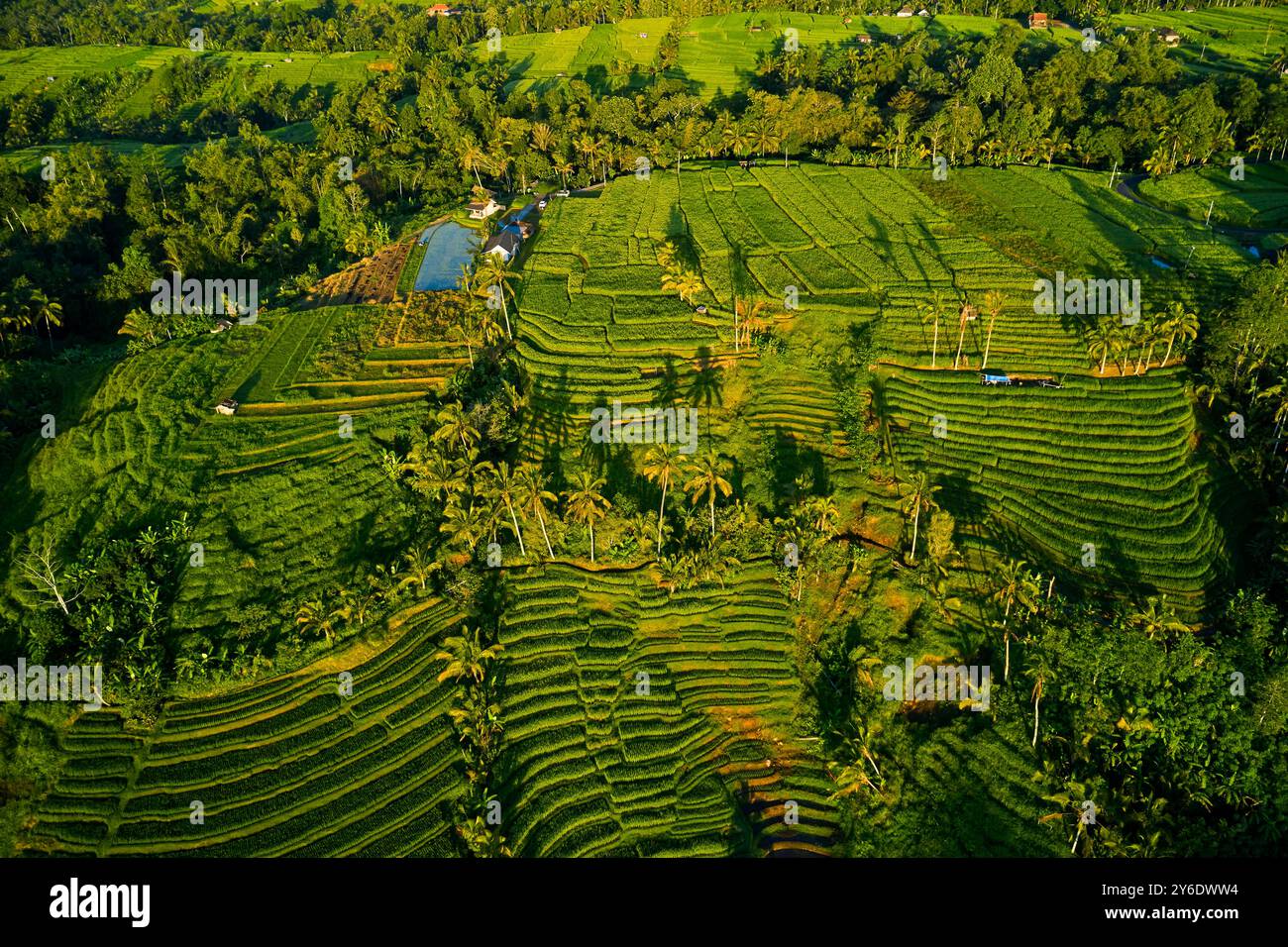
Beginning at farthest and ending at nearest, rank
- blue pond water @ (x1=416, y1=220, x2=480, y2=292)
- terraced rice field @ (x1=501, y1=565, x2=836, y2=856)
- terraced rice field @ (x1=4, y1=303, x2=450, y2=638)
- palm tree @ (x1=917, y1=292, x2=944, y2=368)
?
blue pond water @ (x1=416, y1=220, x2=480, y2=292), palm tree @ (x1=917, y1=292, x2=944, y2=368), terraced rice field @ (x1=4, y1=303, x2=450, y2=638), terraced rice field @ (x1=501, y1=565, x2=836, y2=856)

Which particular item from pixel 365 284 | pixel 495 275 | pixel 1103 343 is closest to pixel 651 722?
pixel 495 275

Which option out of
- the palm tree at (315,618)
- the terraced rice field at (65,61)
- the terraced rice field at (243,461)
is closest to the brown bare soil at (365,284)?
the terraced rice field at (243,461)

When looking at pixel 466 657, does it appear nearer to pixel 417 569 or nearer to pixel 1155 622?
pixel 417 569

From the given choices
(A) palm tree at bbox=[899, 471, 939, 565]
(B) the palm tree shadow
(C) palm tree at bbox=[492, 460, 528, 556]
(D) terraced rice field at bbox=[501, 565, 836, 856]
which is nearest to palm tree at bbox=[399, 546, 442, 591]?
(D) terraced rice field at bbox=[501, 565, 836, 856]

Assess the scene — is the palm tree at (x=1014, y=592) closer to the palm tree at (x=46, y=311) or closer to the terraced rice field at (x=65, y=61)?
the palm tree at (x=46, y=311)

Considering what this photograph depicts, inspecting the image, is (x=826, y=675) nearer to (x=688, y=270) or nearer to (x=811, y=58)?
(x=688, y=270)

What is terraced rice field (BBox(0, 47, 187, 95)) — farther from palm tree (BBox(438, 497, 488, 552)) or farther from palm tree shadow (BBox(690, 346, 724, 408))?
palm tree (BBox(438, 497, 488, 552))
